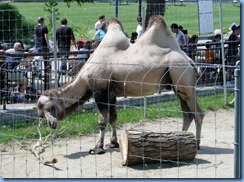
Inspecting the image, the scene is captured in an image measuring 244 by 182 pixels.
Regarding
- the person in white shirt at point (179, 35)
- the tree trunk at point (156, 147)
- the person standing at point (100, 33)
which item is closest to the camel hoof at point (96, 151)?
the tree trunk at point (156, 147)

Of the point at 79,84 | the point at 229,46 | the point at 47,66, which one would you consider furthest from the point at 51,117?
the point at 229,46

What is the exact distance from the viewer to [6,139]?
1144 centimetres

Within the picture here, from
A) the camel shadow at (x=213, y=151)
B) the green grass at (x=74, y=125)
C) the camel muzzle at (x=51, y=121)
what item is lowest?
the camel shadow at (x=213, y=151)

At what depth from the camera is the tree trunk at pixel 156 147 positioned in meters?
9.40

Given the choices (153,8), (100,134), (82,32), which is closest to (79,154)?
(100,134)

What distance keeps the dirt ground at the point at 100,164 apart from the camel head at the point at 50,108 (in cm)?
61

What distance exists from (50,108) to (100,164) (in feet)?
4.44

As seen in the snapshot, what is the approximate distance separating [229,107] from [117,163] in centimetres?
528

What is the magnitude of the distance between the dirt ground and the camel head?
0.61 m

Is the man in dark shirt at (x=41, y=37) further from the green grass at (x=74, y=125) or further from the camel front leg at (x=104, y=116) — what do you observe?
the camel front leg at (x=104, y=116)

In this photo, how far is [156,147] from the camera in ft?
30.9

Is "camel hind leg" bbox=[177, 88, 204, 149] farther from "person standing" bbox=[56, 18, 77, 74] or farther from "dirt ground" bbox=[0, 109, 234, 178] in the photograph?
"person standing" bbox=[56, 18, 77, 74]

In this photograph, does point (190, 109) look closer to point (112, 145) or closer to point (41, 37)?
point (112, 145)

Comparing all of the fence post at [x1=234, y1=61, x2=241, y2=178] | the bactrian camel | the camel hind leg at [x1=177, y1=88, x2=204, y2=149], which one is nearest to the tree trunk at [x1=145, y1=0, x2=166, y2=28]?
the bactrian camel
